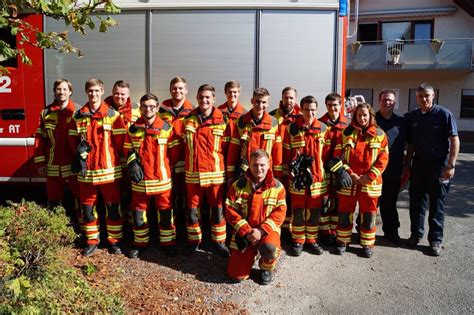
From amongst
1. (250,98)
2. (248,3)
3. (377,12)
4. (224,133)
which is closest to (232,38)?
(248,3)

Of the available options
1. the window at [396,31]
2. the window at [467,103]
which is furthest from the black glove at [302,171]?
the window at [396,31]

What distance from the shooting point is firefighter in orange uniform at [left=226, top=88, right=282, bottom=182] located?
13.1ft

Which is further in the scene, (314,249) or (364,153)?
(314,249)

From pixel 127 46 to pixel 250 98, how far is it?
1.48 meters

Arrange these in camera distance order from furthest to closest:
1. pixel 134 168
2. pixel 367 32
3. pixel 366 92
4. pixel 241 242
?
pixel 367 32 → pixel 366 92 → pixel 134 168 → pixel 241 242

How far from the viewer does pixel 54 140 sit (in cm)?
423

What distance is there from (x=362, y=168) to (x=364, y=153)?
15cm

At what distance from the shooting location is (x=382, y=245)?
14.9 ft

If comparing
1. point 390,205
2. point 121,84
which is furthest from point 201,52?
point 390,205

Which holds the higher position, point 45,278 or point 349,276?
point 45,278

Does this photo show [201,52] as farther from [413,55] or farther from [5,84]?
[413,55]

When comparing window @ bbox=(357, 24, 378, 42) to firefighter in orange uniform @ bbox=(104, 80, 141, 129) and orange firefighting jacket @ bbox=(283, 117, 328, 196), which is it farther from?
firefighter in orange uniform @ bbox=(104, 80, 141, 129)

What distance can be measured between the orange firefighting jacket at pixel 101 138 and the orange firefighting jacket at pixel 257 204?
1.25 m

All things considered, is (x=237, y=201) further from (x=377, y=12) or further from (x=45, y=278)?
(x=377, y=12)
